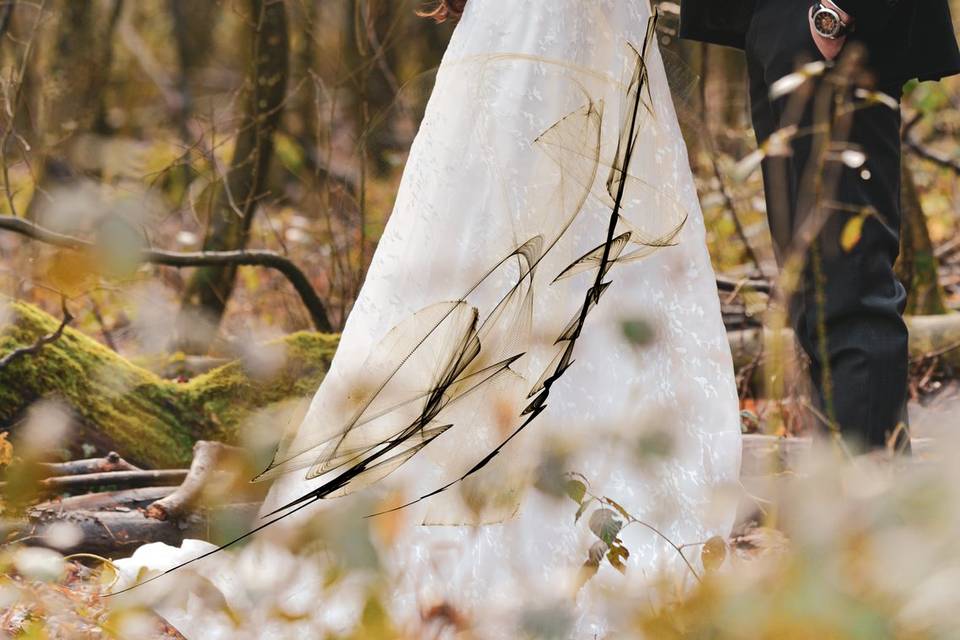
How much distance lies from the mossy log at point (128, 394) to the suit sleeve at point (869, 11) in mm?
1650

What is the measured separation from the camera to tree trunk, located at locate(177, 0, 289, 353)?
14.6ft

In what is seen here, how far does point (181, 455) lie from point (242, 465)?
59.2 inches

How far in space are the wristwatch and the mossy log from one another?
5.21ft

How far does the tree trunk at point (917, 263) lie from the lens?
12.8 ft

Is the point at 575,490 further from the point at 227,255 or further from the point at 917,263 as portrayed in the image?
the point at 917,263

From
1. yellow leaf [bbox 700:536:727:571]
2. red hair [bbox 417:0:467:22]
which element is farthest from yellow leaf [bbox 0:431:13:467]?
yellow leaf [bbox 700:536:727:571]

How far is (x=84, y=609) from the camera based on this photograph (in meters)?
1.68

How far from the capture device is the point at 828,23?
Answer: 2.16 metres

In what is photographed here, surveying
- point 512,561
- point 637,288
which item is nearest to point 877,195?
point 637,288

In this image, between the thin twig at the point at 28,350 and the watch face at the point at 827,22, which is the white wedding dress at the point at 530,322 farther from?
the thin twig at the point at 28,350

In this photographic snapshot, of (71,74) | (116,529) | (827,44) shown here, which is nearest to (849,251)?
(827,44)

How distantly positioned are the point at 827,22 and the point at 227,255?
207 cm

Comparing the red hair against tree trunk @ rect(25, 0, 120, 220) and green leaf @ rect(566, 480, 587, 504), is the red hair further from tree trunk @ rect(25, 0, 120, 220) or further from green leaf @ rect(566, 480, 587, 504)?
tree trunk @ rect(25, 0, 120, 220)

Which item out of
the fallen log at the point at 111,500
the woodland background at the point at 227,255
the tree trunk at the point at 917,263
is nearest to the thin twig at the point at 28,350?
the woodland background at the point at 227,255
